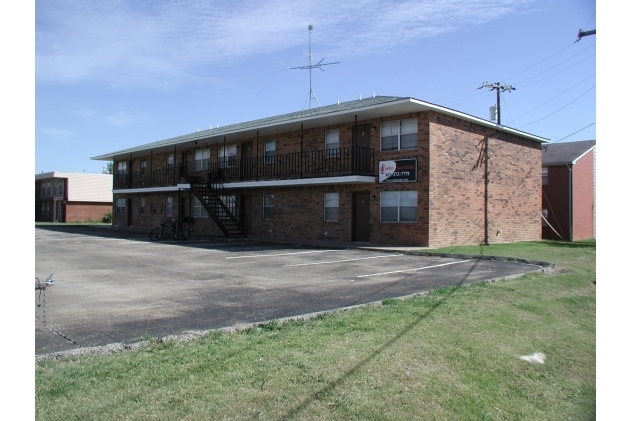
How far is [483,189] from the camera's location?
21.8 meters

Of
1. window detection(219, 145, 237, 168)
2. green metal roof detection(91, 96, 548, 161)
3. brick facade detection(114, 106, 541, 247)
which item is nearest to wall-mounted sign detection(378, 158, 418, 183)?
brick facade detection(114, 106, 541, 247)

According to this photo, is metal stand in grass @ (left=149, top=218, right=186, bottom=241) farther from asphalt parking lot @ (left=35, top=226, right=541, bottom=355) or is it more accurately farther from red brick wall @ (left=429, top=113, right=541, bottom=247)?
red brick wall @ (left=429, top=113, right=541, bottom=247)

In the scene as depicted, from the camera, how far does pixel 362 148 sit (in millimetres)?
20875

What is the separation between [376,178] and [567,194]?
13653 millimetres

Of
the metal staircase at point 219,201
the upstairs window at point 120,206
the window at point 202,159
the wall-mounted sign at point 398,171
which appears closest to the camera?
the wall-mounted sign at point 398,171

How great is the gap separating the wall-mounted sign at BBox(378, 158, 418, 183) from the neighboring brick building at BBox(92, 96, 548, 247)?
4 centimetres

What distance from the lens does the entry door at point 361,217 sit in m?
20.9

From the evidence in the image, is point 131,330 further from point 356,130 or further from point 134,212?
point 134,212

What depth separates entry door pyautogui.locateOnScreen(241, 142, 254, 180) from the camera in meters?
26.2

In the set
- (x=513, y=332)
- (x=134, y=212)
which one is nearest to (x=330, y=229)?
(x=513, y=332)

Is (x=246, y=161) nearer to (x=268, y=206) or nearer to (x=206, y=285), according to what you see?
(x=268, y=206)

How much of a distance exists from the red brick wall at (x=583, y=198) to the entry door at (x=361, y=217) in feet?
44.8

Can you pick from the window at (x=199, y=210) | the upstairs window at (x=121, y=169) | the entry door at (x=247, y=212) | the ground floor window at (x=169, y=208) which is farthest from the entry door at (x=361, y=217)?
the upstairs window at (x=121, y=169)

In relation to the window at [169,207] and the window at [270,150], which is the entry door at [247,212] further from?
the window at [169,207]
